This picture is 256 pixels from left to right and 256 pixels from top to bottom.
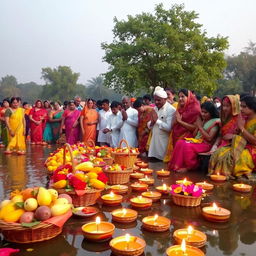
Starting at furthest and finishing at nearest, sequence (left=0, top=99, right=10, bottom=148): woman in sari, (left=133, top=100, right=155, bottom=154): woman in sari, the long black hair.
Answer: (left=0, top=99, right=10, bottom=148): woman in sari
(left=133, top=100, right=155, bottom=154): woman in sari
the long black hair

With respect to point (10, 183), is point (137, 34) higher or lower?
higher

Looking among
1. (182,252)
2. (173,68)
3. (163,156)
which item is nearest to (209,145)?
(163,156)

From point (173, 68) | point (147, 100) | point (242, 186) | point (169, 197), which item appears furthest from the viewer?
point (173, 68)

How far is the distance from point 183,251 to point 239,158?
3628 millimetres

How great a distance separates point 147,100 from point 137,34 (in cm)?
1668

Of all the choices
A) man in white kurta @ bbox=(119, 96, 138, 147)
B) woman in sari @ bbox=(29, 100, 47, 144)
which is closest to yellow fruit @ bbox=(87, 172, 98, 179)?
man in white kurta @ bbox=(119, 96, 138, 147)

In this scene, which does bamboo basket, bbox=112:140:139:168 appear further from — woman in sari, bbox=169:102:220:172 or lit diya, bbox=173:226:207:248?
lit diya, bbox=173:226:207:248

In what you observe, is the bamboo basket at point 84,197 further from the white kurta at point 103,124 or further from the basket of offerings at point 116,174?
the white kurta at point 103,124

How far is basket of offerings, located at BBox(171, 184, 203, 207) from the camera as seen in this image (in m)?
3.77

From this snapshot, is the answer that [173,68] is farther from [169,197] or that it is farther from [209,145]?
[169,197]

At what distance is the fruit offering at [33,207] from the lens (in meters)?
2.60

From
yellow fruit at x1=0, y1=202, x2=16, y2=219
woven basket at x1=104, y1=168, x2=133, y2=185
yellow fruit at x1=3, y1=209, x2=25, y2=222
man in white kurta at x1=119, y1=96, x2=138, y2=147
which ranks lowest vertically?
woven basket at x1=104, y1=168, x2=133, y2=185

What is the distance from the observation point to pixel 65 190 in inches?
135

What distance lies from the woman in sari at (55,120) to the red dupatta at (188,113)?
6491mm
